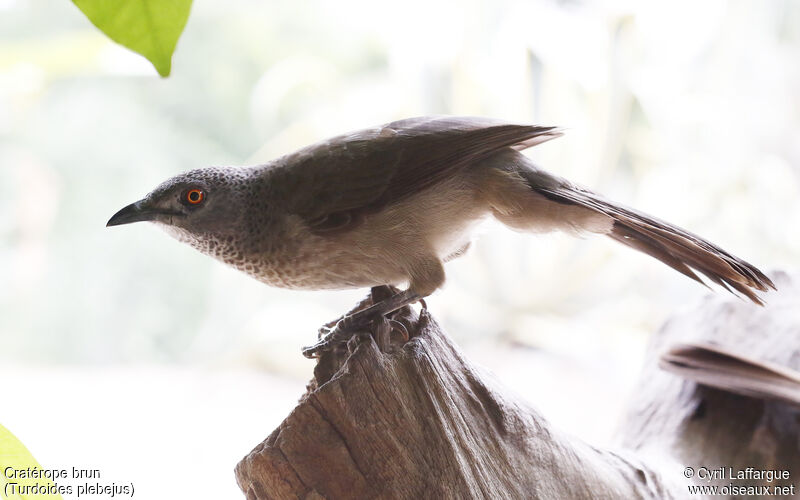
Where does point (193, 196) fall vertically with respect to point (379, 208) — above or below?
above

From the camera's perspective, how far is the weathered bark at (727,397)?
1.87 meters

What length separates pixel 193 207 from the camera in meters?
1.66

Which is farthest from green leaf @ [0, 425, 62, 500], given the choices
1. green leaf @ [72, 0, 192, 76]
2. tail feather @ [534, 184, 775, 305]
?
tail feather @ [534, 184, 775, 305]

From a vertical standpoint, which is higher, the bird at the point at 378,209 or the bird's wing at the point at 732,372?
the bird at the point at 378,209

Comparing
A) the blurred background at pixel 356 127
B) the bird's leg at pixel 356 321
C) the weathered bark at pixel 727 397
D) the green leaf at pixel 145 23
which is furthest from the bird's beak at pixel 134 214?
the blurred background at pixel 356 127

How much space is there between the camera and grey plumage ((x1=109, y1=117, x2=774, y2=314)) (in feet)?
5.39

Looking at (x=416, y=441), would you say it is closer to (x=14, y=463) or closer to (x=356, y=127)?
(x=14, y=463)

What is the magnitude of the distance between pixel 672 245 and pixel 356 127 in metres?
2.29

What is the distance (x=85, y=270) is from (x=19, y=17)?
1.36 meters

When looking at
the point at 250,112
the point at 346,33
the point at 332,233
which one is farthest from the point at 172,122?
the point at 332,233

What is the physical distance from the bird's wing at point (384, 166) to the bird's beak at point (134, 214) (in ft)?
1.12

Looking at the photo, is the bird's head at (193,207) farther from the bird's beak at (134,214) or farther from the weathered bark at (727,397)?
the weathered bark at (727,397)

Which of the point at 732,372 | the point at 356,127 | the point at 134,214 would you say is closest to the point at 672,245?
the point at 732,372

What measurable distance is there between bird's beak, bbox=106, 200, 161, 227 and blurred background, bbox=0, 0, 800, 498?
174cm
